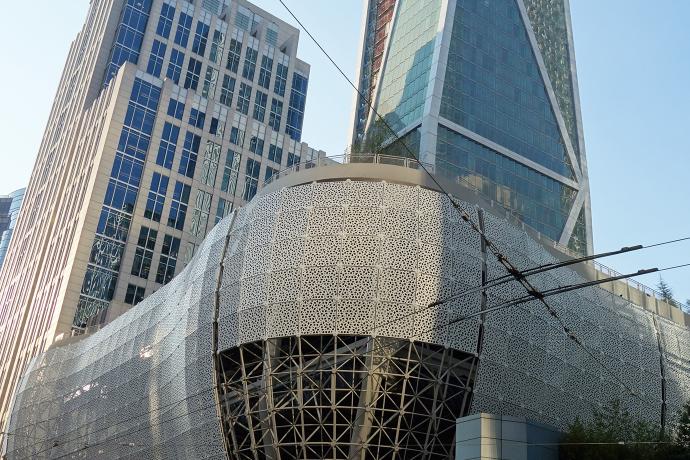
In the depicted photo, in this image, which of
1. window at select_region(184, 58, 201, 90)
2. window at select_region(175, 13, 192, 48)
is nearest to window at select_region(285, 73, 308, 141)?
window at select_region(184, 58, 201, 90)

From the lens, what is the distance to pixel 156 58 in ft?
289

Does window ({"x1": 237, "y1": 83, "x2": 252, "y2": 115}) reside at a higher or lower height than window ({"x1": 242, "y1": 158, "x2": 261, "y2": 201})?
higher

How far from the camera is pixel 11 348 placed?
78.8 m

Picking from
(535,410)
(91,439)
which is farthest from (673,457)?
(91,439)

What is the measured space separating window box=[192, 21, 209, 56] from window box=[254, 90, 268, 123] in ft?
25.8

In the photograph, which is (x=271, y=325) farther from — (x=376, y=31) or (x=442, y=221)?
(x=376, y=31)

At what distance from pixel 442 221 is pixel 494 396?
824cm

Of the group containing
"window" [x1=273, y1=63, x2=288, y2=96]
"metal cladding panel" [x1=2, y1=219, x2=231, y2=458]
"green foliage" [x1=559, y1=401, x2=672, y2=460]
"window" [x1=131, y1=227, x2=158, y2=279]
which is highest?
"window" [x1=273, y1=63, x2=288, y2=96]

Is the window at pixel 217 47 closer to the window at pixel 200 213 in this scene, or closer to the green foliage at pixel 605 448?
the window at pixel 200 213

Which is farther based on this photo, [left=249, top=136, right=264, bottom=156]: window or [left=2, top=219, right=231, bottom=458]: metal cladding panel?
[left=249, top=136, right=264, bottom=156]: window

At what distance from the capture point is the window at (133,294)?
73.9 m

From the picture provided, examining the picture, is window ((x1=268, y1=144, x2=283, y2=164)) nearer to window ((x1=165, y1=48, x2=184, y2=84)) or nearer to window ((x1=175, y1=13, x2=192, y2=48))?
window ((x1=165, y1=48, x2=184, y2=84))

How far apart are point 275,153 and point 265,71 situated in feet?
39.0

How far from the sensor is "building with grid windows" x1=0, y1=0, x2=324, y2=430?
74562 mm
